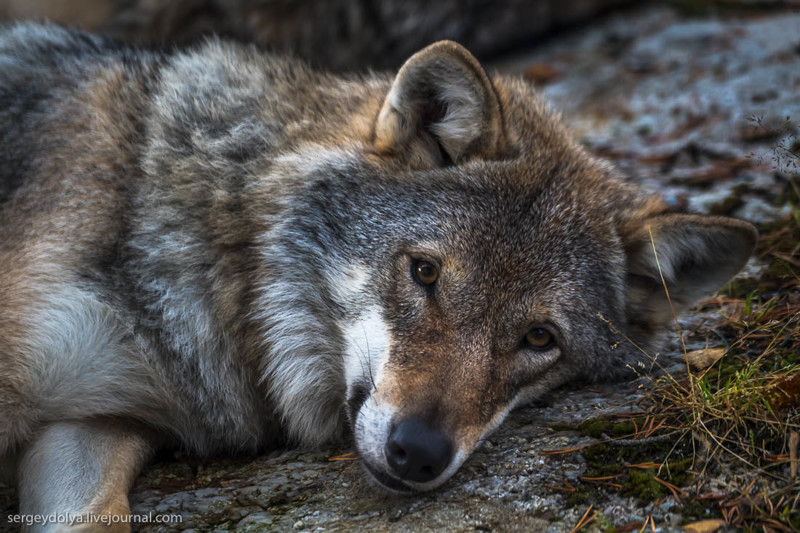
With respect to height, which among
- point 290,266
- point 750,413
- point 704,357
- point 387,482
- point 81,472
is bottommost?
point 704,357

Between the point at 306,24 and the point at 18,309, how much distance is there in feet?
16.5

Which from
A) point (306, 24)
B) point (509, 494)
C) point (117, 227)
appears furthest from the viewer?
point (306, 24)

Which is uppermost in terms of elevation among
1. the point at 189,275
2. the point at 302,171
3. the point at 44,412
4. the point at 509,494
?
the point at 302,171

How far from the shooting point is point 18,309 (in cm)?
327

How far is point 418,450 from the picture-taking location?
9.32ft

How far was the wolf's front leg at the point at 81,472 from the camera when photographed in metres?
3.09

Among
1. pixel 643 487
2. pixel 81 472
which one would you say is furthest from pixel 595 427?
pixel 81 472

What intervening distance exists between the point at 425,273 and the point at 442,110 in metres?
0.85

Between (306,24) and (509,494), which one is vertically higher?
(306,24)

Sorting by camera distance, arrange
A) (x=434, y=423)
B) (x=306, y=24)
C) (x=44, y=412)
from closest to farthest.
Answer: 1. (x=434, y=423)
2. (x=44, y=412)
3. (x=306, y=24)

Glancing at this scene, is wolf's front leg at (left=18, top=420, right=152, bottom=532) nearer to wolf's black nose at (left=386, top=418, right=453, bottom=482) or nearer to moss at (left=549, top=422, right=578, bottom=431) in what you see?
wolf's black nose at (left=386, top=418, right=453, bottom=482)

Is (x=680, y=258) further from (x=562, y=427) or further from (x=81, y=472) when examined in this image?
(x=81, y=472)

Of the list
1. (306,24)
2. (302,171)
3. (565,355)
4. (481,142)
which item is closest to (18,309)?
(302,171)

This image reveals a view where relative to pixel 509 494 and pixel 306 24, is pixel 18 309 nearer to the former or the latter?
pixel 509 494
